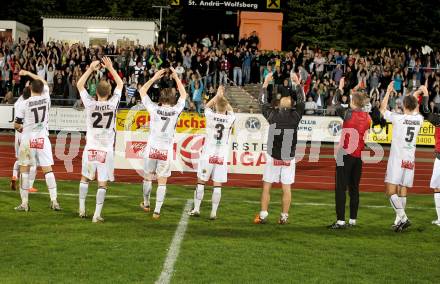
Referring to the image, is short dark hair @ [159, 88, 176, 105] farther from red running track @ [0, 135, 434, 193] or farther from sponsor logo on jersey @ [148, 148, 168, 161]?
red running track @ [0, 135, 434, 193]

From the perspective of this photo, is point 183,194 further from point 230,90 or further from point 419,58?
point 419,58

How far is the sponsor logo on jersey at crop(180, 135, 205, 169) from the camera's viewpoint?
20297 mm

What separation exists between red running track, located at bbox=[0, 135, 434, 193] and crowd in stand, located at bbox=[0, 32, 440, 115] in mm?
7165

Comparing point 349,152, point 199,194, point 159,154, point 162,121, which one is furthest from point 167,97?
point 349,152

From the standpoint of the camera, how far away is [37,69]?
108 ft

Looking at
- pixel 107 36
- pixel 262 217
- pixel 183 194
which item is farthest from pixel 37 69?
pixel 262 217

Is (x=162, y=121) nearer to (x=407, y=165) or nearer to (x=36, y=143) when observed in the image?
(x=36, y=143)

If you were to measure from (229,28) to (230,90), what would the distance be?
1839 cm

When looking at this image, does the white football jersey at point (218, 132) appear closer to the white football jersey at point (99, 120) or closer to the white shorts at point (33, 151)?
Answer: the white football jersey at point (99, 120)

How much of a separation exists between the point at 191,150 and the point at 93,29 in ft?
85.0

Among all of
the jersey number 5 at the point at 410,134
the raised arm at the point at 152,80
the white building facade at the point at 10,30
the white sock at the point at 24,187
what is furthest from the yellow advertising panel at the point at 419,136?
the white building facade at the point at 10,30

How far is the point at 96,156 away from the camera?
11992 millimetres

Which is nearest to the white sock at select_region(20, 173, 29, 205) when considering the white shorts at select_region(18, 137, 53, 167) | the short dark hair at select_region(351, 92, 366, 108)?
the white shorts at select_region(18, 137, 53, 167)

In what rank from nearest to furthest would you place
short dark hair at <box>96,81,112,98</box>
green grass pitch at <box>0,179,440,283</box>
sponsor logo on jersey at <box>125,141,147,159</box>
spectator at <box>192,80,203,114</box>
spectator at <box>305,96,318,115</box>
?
green grass pitch at <box>0,179,440,283</box> < short dark hair at <box>96,81,112,98</box> < sponsor logo on jersey at <box>125,141,147,159</box> < spectator at <box>192,80,203,114</box> < spectator at <box>305,96,318,115</box>
